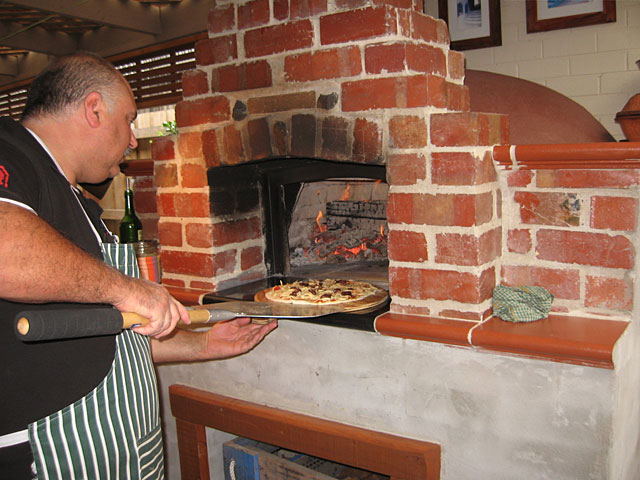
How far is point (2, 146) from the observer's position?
1298 mm

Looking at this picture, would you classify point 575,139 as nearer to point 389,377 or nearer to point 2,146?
point 389,377

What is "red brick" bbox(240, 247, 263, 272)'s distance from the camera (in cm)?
252

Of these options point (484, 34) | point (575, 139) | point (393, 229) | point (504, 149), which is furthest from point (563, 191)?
point (484, 34)

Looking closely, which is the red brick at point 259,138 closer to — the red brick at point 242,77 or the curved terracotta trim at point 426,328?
the red brick at point 242,77

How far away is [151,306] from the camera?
1.29 meters

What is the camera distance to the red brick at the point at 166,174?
2.41 m

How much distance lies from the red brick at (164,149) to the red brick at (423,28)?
1.08 meters

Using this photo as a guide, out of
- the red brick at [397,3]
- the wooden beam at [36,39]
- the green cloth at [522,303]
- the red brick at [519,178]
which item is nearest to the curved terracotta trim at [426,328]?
the green cloth at [522,303]

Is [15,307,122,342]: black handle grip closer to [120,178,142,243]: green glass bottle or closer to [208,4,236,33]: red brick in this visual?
[208,4,236,33]: red brick

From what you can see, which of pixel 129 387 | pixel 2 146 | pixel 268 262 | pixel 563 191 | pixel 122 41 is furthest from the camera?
pixel 122 41

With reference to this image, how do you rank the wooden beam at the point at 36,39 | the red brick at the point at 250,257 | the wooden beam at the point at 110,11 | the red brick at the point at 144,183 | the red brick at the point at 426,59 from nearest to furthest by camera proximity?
the red brick at the point at 426,59 < the red brick at the point at 250,257 < the red brick at the point at 144,183 < the wooden beam at the point at 110,11 < the wooden beam at the point at 36,39

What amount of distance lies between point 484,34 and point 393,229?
2.04 meters

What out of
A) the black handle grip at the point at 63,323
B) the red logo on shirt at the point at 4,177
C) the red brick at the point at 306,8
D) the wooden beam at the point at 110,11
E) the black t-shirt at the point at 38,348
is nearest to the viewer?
the black handle grip at the point at 63,323

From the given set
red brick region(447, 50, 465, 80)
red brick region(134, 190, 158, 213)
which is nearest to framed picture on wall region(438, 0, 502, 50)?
red brick region(447, 50, 465, 80)
